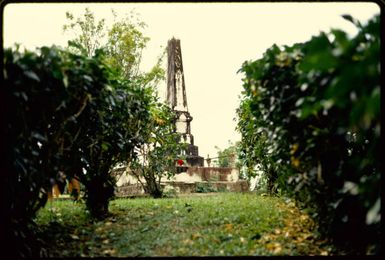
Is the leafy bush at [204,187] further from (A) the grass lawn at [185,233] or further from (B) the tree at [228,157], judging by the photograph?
(A) the grass lawn at [185,233]

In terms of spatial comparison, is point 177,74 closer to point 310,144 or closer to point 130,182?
point 130,182

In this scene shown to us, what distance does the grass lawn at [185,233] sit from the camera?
375 centimetres

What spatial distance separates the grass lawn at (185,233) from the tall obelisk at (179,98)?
32.6ft

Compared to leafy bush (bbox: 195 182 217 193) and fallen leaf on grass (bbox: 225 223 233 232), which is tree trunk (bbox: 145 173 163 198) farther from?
fallen leaf on grass (bbox: 225 223 233 232)

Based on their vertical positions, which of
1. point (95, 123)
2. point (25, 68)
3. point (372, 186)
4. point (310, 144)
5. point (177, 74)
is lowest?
point (372, 186)

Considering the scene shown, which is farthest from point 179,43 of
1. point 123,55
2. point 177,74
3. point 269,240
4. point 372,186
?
point 372,186

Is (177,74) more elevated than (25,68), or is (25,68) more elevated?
(177,74)

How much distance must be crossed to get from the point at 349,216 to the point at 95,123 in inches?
132

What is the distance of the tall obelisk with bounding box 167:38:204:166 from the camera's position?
15.9 metres

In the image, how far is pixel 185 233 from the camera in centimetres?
448

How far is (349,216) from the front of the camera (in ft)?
10.9

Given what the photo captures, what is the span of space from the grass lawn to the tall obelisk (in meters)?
9.94

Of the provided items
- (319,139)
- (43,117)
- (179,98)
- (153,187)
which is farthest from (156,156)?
(179,98)

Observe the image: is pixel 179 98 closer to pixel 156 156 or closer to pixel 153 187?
pixel 156 156
